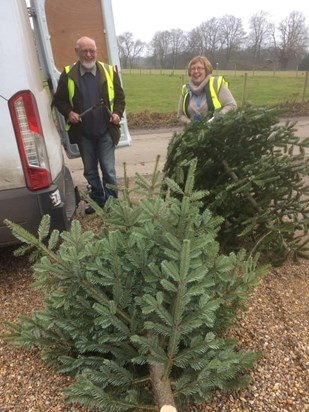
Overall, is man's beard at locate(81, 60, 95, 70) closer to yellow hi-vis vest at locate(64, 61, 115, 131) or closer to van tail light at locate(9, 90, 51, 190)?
yellow hi-vis vest at locate(64, 61, 115, 131)

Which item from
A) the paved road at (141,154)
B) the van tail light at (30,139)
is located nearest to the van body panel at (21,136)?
the van tail light at (30,139)

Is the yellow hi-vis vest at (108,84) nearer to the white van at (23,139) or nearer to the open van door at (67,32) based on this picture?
the open van door at (67,32)

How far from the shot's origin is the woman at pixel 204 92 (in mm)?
4133

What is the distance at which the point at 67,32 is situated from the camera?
4.76 meters

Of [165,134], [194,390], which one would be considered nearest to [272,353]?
[194,390]

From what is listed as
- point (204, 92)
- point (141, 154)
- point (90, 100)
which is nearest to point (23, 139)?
point (90, 100)

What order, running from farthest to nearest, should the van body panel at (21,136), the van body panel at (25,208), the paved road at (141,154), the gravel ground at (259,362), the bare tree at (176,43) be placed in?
the bare tree at (176,43), the paved road at (141,154), the van body panel at (25,208), the van body panel at (21,136), the gravel ground at (259,362)

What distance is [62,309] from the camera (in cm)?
223

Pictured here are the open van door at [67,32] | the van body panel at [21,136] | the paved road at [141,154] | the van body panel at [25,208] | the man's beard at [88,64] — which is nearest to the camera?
the van body panel at [21,136]

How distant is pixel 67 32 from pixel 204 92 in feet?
6.31

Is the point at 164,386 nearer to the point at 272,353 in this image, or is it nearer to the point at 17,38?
the point at 272,353

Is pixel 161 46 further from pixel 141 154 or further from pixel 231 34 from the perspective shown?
pixel 141 154

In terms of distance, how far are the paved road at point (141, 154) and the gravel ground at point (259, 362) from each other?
3.02m

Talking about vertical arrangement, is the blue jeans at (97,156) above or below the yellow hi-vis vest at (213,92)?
below
